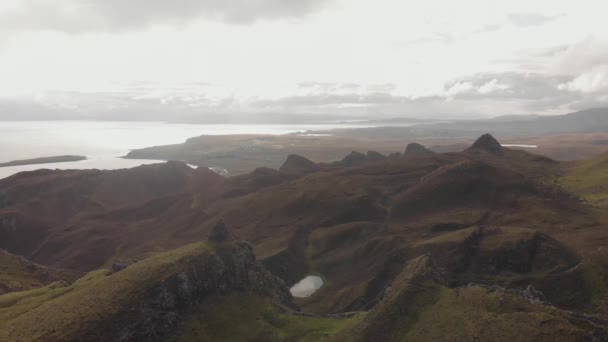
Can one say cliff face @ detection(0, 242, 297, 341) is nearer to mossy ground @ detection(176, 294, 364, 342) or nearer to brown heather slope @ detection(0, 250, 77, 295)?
mossy ground @ detection(176, 294, 364, 342)

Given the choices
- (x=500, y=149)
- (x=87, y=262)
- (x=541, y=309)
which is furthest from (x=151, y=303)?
(x=500, y=149)

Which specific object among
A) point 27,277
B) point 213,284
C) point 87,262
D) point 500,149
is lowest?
point 87,262

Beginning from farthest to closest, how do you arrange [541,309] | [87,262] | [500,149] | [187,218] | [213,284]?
[500,149]
[187,218]
[87,262]
[213,284]
[541,309]

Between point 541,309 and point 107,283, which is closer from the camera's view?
point 541,309

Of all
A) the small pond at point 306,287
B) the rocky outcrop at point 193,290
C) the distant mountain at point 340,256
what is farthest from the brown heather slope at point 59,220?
the rocky outcrop at point 193,290

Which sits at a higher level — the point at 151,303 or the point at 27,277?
the point at 151,303

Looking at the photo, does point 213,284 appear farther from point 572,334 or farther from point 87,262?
point 87,262

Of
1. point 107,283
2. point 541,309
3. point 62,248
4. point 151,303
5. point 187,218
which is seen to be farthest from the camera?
point 187,218

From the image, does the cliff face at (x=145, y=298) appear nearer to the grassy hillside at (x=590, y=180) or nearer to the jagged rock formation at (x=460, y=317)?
the jagged rock formation at (x=460, y=317)
